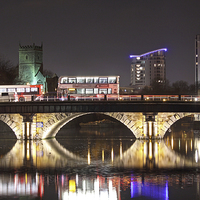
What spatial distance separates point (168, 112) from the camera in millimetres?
61906

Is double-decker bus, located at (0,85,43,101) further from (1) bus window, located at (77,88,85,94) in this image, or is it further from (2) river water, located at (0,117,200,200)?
(2) river water, located at (0,117,200,200)

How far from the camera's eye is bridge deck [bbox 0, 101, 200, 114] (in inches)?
2413

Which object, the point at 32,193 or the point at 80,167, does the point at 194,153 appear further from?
the point at 32,193

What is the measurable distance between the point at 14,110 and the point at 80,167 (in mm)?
24150

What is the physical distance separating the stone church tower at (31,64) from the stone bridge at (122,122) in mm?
93689

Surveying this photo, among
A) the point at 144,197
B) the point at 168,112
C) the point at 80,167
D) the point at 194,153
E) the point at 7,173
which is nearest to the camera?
the point at 144,197

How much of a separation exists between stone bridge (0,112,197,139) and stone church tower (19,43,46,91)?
307 ft

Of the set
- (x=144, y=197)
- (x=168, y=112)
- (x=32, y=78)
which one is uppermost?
(x=32, y=78)

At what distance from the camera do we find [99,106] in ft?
208

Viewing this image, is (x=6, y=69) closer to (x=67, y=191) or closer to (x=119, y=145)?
(x=119, y=145)

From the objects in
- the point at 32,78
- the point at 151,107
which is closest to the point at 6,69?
the point at 32,78

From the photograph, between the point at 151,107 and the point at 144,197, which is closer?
the point at 144,197

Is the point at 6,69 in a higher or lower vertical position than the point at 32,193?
higher

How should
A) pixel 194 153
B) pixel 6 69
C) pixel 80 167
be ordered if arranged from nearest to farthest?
pixel 80 167
pixel 194 153
pixel 6 69
